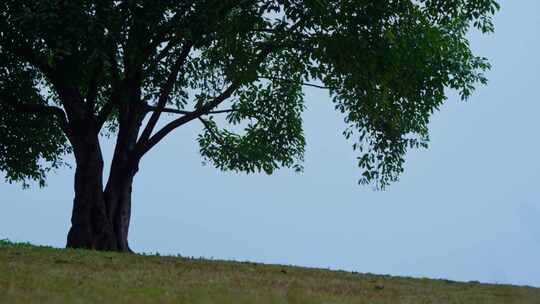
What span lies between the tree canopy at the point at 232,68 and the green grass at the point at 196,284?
19.2 feet

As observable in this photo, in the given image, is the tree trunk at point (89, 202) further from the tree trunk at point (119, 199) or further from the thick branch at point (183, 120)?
the thick branch at point (183, 120)

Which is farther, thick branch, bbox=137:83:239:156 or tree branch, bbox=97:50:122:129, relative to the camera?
thick branch, bbox=137:83:239:156

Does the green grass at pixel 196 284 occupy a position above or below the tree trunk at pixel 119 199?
below

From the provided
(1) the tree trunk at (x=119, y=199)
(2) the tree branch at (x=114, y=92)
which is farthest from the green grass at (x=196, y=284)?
(2) the tree branch at (x=114, y=92)

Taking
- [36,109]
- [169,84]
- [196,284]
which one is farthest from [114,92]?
[196,284]

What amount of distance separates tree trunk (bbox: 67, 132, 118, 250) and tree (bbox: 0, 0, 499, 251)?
1.6 inches

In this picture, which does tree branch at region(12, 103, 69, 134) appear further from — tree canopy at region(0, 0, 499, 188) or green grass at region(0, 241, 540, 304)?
green grass at region(0, 241, 540, 304)

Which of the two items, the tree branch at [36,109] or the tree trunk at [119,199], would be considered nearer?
the tree trunk at [119,199]

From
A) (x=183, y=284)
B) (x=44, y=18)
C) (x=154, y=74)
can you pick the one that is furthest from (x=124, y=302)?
(x=154, y=74)

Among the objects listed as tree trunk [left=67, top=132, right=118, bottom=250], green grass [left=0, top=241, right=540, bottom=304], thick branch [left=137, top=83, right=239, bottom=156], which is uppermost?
thick branch [left=137, top=83, right=239, bottom=156]

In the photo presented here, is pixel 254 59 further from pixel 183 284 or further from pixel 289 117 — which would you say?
pixel 183 284

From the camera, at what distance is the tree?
23.1 metres

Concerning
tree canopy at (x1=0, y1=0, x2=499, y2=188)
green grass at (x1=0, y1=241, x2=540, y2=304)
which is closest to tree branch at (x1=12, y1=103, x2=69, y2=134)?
tree canopy at (x1=0, y1=0, x2=499, y2=188)

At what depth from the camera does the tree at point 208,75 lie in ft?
75.9
